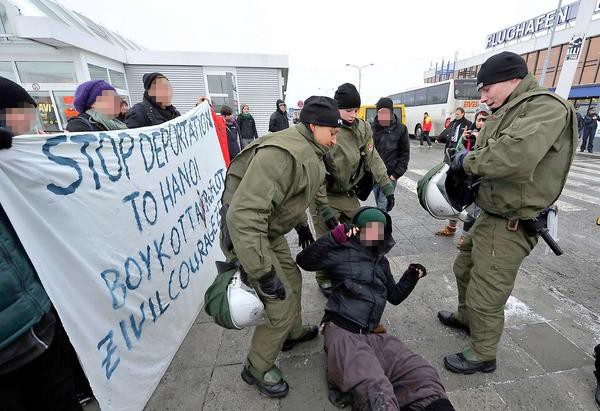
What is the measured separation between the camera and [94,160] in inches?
63.3

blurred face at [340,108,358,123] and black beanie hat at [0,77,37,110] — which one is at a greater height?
black beanie hat at [0,77,37,110]

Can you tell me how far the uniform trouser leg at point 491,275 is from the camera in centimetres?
188

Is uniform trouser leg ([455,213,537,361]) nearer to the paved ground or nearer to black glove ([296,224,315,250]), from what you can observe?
the paved ground

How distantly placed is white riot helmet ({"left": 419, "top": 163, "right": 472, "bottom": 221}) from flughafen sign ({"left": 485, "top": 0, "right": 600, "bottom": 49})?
29420 millimetres

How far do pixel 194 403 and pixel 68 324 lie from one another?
3.17 ft

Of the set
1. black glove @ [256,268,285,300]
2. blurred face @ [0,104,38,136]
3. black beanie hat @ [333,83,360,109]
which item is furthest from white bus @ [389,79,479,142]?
blurred face @ [0,104,38,136]

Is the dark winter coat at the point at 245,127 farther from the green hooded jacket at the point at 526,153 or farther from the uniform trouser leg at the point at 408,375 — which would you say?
the uniform trouser leg at the point at 408,375

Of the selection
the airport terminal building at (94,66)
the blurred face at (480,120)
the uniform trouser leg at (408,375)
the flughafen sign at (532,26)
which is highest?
the flughafen sign at (532,26)

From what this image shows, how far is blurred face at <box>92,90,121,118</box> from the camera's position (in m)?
2.46

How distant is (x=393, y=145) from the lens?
4027 mm

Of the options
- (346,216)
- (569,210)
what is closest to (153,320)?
(346,216)

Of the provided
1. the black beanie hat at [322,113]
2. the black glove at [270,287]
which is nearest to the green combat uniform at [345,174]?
the black beanie hat at [322,113]

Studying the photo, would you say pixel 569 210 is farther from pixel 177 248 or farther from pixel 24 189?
pixel 24 189

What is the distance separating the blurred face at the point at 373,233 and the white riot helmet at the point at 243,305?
81cm
